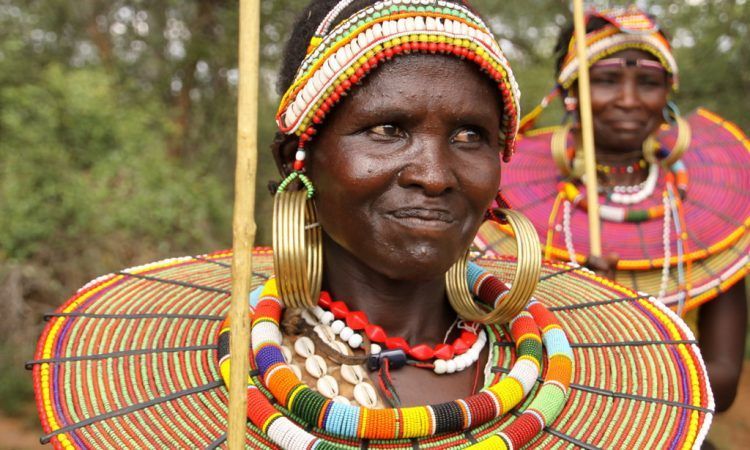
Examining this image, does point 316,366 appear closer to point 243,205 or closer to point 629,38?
point 243,205

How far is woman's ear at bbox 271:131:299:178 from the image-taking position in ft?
5.97

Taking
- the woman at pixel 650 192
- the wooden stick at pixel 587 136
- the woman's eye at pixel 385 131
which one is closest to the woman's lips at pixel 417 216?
the woman's eye at pixel 385 131

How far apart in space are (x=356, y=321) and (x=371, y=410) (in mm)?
312

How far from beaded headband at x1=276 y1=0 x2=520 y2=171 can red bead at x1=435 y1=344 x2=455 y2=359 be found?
0.67 metres

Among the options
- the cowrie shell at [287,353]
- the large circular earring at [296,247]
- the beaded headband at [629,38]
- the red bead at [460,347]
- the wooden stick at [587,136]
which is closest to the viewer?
the large circular earring at [296,247]

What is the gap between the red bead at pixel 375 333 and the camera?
1808 mm

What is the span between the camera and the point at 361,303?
1853mm

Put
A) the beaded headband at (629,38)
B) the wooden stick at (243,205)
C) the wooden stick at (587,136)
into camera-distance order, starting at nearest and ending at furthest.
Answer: the wooden stick at (243,205)
the wooden stick at (587,136)
the beaded headband at (629,38)

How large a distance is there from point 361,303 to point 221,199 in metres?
6.41

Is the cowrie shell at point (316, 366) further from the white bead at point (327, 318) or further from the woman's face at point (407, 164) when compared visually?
the woman's face at point (407, 164)

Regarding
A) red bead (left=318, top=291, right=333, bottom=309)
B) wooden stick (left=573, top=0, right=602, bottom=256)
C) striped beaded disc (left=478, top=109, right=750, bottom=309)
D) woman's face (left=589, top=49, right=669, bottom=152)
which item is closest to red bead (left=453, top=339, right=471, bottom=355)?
red bead (left=318, top=291, right=333, bottom=309)

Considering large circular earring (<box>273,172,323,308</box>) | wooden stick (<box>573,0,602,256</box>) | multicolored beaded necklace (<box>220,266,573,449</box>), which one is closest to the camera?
multicolored beaded necklace (<box>220,266,573,449</box>)

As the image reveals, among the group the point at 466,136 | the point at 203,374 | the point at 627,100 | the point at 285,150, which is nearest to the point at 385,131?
the point at 466,136

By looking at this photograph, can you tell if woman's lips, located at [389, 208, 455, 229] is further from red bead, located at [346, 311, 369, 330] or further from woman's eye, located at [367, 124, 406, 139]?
red bead, located at [346, 311, 369, 330]
